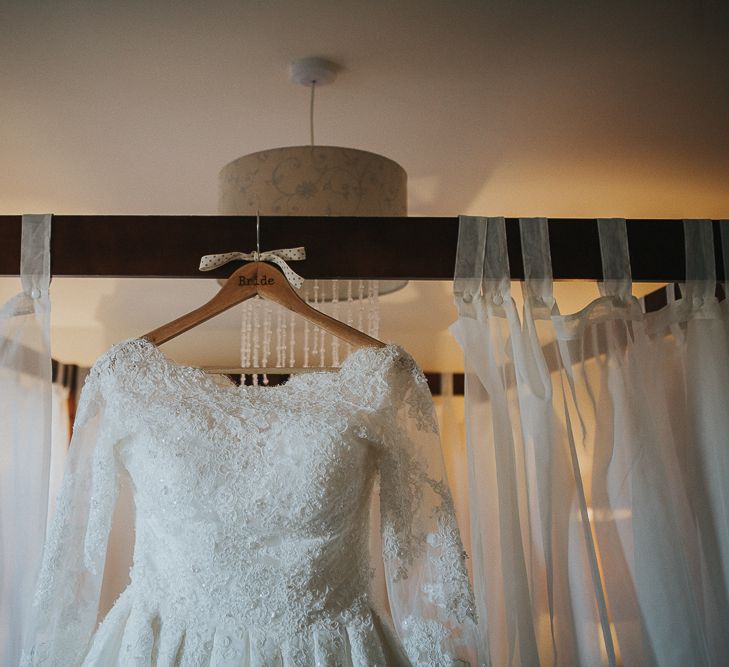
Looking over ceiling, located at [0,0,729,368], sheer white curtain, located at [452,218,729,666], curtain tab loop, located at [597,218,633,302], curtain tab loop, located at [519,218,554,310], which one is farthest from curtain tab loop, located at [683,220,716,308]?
ceiling, located at [0,0,729,368]

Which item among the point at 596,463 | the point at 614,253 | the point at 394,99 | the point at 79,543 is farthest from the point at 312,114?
the point at 79,543

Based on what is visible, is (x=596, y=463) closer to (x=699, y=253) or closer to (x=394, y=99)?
(x=699, y=253)

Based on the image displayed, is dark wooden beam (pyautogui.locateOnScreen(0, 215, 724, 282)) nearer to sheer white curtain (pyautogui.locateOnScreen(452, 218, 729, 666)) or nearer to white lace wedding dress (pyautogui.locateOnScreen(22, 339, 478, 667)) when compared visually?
sheer white curtain (pyautogui.locateOnScreen(452, 218, 729, 666))

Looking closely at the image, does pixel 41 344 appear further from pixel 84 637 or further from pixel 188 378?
pixel 84 637

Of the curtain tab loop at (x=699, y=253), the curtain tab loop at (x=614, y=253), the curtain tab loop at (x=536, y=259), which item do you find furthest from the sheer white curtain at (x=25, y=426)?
the curtain tab loop at (x=699, y=253)

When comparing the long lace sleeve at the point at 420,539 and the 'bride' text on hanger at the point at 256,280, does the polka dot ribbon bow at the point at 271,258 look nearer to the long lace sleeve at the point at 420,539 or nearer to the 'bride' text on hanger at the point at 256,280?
the 'bride' text on hanger at the point at 256,280

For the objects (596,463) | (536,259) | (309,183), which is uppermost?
(309,183)

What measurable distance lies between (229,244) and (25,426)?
577 millimetres

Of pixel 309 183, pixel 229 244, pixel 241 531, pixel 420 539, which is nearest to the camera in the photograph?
pixel 241 531

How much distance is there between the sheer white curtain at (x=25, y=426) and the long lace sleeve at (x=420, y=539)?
717mm

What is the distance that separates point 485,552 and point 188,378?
0.76 meters

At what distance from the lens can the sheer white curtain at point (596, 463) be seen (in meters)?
1.58

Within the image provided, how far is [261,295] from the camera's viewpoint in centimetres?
149

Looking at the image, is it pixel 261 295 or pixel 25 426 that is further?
pixel 25 426
